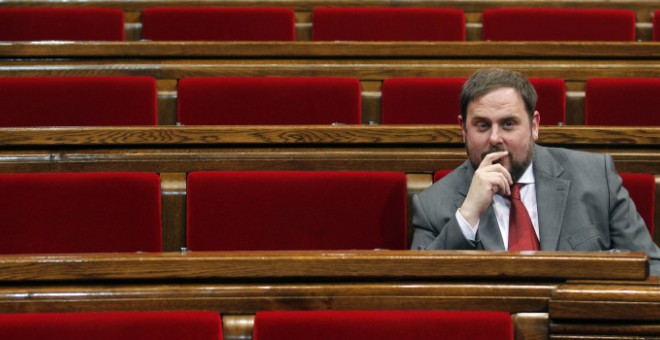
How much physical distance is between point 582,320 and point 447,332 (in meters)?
0.04

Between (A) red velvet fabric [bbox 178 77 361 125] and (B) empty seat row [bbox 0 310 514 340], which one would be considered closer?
(B) empty seat row [bbox 0 310 514 340]

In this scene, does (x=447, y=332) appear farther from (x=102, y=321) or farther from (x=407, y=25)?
(x=407, y=25)

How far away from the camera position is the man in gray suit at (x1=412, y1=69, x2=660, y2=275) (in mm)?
419

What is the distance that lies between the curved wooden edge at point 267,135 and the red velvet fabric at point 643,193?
1.1 inches

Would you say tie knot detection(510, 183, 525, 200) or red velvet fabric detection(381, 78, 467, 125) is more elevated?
red velvet fabric detection(381, 78, 467, 125)

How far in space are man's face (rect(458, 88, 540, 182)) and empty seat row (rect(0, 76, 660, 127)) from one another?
Answer: 0.42 feet

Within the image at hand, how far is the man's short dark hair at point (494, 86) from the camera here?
433mm

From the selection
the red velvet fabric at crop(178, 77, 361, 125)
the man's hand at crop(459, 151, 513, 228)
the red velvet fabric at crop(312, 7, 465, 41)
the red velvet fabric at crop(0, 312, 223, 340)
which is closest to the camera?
the red velvet fabric at crop(0, 312, 223, 340)

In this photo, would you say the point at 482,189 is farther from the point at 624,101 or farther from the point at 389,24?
the point at 389,24

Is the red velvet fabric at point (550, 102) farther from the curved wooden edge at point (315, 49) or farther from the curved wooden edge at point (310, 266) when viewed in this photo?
the curved wooden edge at point (310, 266)

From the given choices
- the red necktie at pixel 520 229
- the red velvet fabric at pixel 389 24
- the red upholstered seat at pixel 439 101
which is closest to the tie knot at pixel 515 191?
the red necktie at pixel 520 229

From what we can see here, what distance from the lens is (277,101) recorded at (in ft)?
1.83

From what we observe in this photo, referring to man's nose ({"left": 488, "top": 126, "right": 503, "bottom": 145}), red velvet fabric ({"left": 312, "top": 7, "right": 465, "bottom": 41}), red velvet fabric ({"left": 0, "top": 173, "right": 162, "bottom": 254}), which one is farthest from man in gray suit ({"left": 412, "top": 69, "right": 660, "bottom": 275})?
red velvet fabric ({"left": 312, "top": 7, "right": 465, "bottom": 41})

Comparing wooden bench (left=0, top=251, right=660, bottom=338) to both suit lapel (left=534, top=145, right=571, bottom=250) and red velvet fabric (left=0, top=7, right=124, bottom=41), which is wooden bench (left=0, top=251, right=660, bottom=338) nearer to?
suit lapel (left=534, top=145, right=571, bottom=250)
